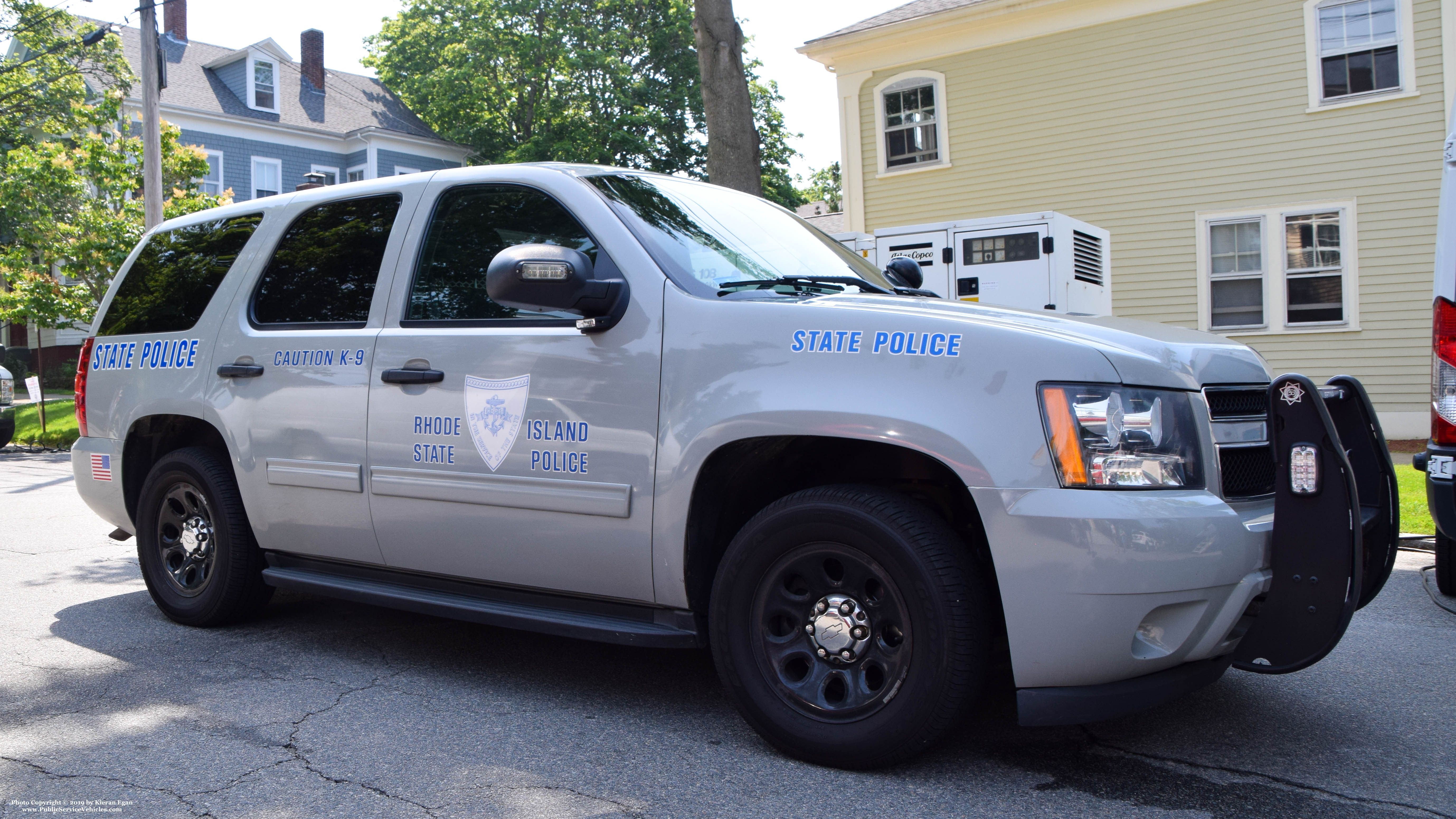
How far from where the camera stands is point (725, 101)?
10766mm

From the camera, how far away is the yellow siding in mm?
13945

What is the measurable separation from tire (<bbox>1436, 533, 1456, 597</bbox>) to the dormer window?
32.7 m

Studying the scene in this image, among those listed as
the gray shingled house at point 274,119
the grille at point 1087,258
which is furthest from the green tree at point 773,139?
the grille at point 1087,258

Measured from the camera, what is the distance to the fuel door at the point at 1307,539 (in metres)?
2.86

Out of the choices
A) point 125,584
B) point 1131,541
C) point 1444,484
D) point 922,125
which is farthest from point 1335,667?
point 922,125

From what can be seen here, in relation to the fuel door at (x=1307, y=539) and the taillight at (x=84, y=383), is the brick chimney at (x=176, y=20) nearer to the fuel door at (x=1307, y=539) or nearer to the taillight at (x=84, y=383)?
the taillight at (x=84, y=383)

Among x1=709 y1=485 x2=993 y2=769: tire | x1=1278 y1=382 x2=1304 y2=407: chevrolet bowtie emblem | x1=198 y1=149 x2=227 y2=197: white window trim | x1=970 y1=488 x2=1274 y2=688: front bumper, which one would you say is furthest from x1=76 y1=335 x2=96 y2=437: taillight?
x1=198 y1=149 x2=227 y2=197: white window trim

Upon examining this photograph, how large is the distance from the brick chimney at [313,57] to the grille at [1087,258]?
29.3m

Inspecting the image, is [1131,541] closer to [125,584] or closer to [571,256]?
[571,256]

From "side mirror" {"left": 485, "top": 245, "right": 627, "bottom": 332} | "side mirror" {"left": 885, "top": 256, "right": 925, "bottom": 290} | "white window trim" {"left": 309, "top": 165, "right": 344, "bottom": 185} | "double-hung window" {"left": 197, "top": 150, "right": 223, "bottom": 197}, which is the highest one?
"white window trim" {"left": 309, "top": 165, "right": 344, "bottom": 185}

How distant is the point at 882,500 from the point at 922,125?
598 inches

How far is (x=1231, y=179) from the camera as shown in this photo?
14.9 metres

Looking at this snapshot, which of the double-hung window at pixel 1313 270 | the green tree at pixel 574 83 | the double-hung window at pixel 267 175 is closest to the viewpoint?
the double-hung window at pixel 1313 270

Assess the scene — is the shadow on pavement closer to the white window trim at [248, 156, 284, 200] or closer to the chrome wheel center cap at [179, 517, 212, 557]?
the chrome wheel center cap at [179, 517, 212, 557]
